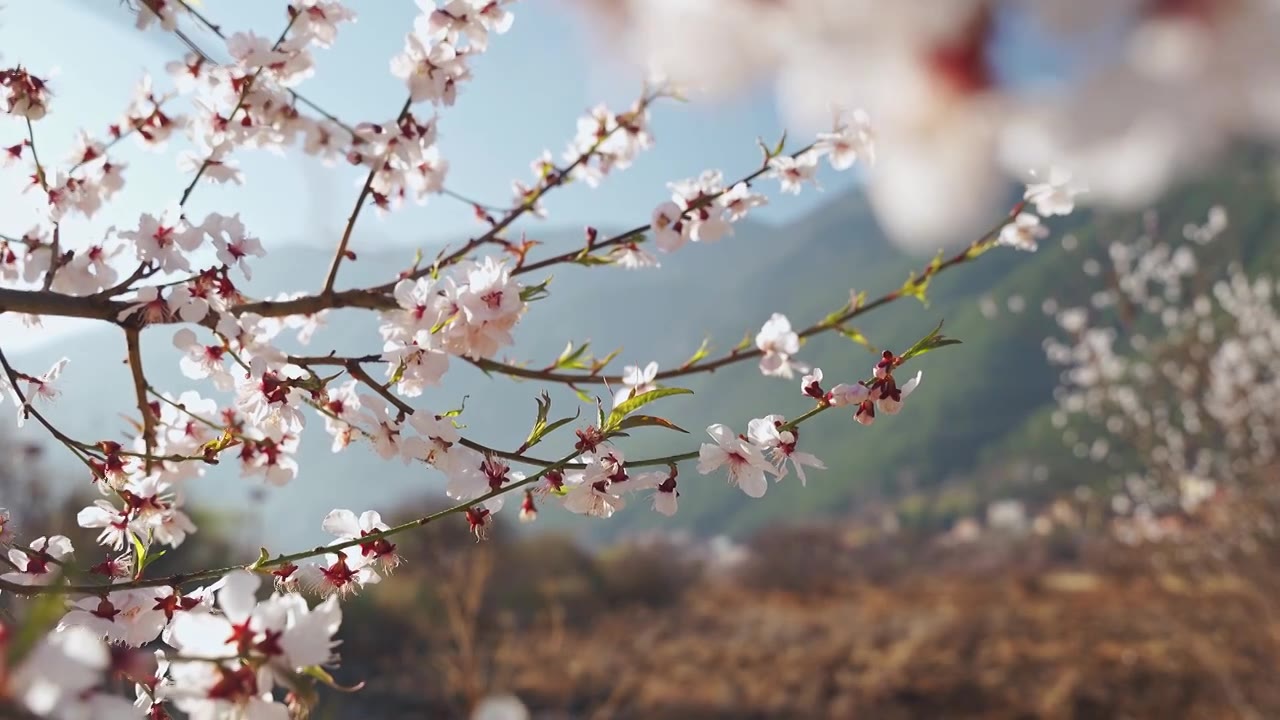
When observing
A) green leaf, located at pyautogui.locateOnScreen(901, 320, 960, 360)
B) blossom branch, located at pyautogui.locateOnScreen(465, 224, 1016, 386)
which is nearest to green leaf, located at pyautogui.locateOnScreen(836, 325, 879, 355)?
blossom branch, located at pyautogui.locateOnScreen(465, 224, 1016, 386)

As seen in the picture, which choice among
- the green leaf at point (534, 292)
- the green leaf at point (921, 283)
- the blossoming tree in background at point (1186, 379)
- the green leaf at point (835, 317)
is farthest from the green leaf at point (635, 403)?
the blossoming tree in background at point (1186, 379)

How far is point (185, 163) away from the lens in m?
1.38

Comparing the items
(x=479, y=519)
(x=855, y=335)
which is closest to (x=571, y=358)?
(x=479, y=519)

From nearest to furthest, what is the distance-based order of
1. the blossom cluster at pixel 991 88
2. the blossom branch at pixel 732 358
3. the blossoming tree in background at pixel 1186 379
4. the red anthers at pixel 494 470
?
the blossom cluster at pixel 991 88 → the red anthers at pixel 494 470 → the blossom branch at pixel 732 358 → the blossoming tree in background at pixel 1186 379

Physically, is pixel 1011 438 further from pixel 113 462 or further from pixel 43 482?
pixel 113 462

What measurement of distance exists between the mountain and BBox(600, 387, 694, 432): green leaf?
0.35 ft

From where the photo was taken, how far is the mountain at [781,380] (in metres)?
1.29

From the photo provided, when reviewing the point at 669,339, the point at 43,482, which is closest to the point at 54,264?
the point at 43,482

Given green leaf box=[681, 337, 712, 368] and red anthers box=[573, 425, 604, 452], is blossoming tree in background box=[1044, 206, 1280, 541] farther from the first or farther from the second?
red anthers box=[573, 425, 604, 452]

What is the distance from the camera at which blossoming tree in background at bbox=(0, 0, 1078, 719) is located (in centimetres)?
88

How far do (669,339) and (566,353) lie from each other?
64261 millimetres

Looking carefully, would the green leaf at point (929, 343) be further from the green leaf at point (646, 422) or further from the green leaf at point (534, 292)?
the green leaf at point (534, 292)

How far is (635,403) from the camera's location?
867mm

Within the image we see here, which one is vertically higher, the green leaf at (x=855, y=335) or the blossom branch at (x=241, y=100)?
the blossom branch at (x=241, y=100)
